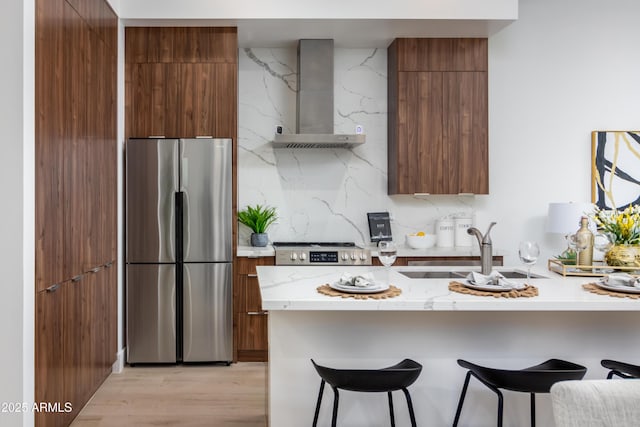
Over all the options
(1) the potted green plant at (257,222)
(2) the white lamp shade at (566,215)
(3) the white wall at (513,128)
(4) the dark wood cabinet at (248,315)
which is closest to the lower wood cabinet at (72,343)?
(4) the dark wood cabinet at (248,315)

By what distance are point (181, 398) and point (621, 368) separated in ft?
7.97

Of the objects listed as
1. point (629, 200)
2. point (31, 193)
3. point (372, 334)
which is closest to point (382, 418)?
point (372, 334)

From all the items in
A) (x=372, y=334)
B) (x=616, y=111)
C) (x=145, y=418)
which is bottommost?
(x=145, y=418)

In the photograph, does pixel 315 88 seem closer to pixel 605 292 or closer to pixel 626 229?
pixel 626 229

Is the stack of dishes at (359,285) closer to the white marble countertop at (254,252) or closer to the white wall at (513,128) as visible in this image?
the white marble countertop at (254,252)

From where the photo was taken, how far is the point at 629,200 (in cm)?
464

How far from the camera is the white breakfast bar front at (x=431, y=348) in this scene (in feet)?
7.23

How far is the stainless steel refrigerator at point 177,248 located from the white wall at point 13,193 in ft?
5.65

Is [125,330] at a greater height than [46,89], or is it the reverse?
[46,89]

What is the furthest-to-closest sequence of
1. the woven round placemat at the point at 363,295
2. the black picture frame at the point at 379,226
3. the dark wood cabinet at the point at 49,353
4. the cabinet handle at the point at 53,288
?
the black picture frame at the point at 379,226, the cabinet handle at the point at 53,288, the dark wood cabinet at the point at 49,353, the woven round placemat at the point at 363,295

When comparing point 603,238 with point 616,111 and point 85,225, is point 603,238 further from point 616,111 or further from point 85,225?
point 85,225

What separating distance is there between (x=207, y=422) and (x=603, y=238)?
2.38 meters

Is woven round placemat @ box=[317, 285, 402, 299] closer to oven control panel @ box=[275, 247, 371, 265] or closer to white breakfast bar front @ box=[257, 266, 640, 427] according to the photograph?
white breakfast bar front @ box=[257, 266, 640, 427]

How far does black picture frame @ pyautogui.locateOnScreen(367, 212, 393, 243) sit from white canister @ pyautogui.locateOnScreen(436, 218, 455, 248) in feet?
1.35
